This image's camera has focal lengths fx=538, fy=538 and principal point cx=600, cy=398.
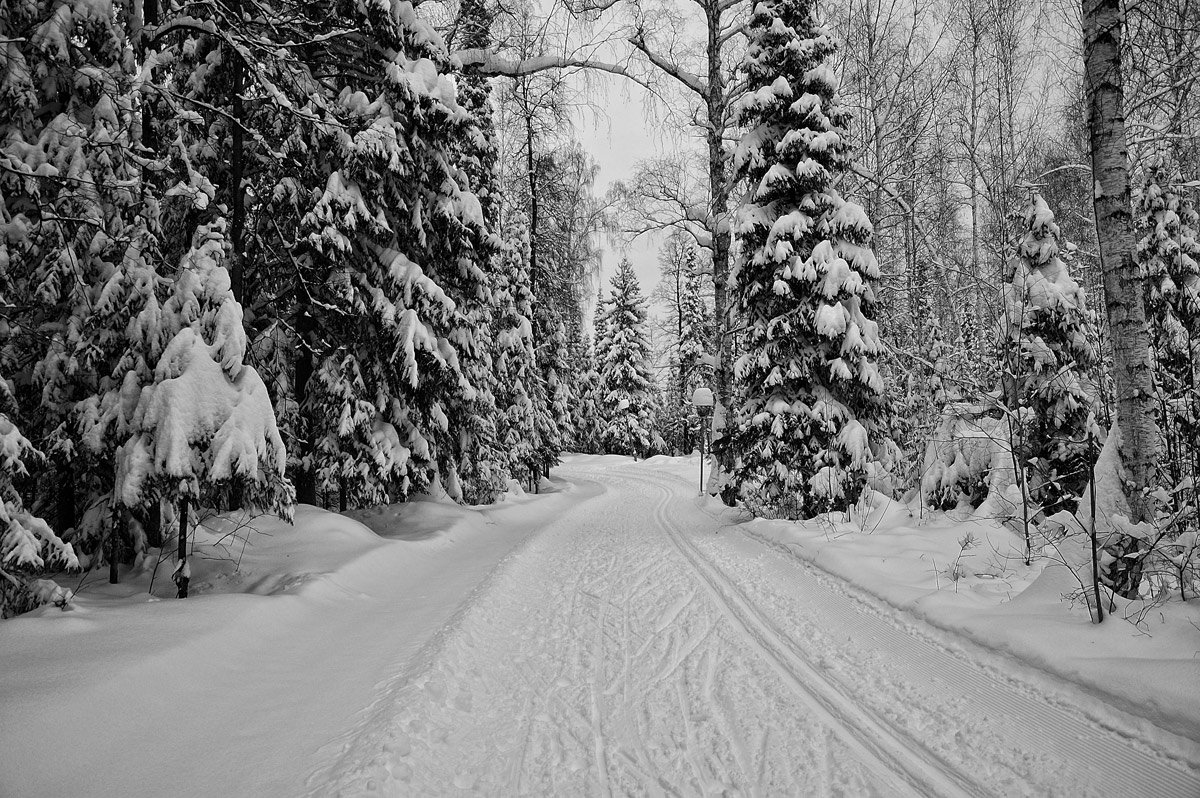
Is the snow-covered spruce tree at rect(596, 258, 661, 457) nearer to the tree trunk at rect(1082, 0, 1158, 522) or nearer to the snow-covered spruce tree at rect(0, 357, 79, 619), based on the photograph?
the tree trunk at rect(1082, 0, 1158, 522)

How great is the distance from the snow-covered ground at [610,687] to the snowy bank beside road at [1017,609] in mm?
20

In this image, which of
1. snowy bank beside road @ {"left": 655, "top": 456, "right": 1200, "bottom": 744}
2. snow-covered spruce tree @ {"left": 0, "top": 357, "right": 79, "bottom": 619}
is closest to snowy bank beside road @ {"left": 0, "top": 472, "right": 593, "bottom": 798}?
snow-covered spruce tree @ {"left": 0, "top": 357, "right": 79, "bottom": 619}

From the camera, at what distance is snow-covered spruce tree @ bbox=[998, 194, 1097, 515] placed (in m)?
8.59

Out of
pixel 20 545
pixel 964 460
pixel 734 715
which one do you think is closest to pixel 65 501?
pixel 20 545

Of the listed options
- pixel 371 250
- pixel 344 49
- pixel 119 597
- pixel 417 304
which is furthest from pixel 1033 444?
pixel 344 49

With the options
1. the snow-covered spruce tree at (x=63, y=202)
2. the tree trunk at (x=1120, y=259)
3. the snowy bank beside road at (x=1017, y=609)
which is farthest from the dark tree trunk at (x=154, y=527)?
the tree trunk at (x=1120, y=259)

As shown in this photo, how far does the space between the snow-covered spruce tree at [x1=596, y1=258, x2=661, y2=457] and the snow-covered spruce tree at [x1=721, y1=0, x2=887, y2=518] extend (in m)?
28.2

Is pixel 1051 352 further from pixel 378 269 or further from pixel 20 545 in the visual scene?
pixel 20 545

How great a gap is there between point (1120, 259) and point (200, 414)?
7.87 meters

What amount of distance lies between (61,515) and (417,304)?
17.5ft

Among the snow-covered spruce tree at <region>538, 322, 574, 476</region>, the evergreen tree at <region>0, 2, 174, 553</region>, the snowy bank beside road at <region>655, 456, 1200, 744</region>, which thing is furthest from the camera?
the snow-covered spruce tree at <region>538, 322, 574, 476</region>

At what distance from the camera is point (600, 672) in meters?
4.15

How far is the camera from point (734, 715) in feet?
11.1

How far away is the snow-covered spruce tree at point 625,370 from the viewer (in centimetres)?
3888
